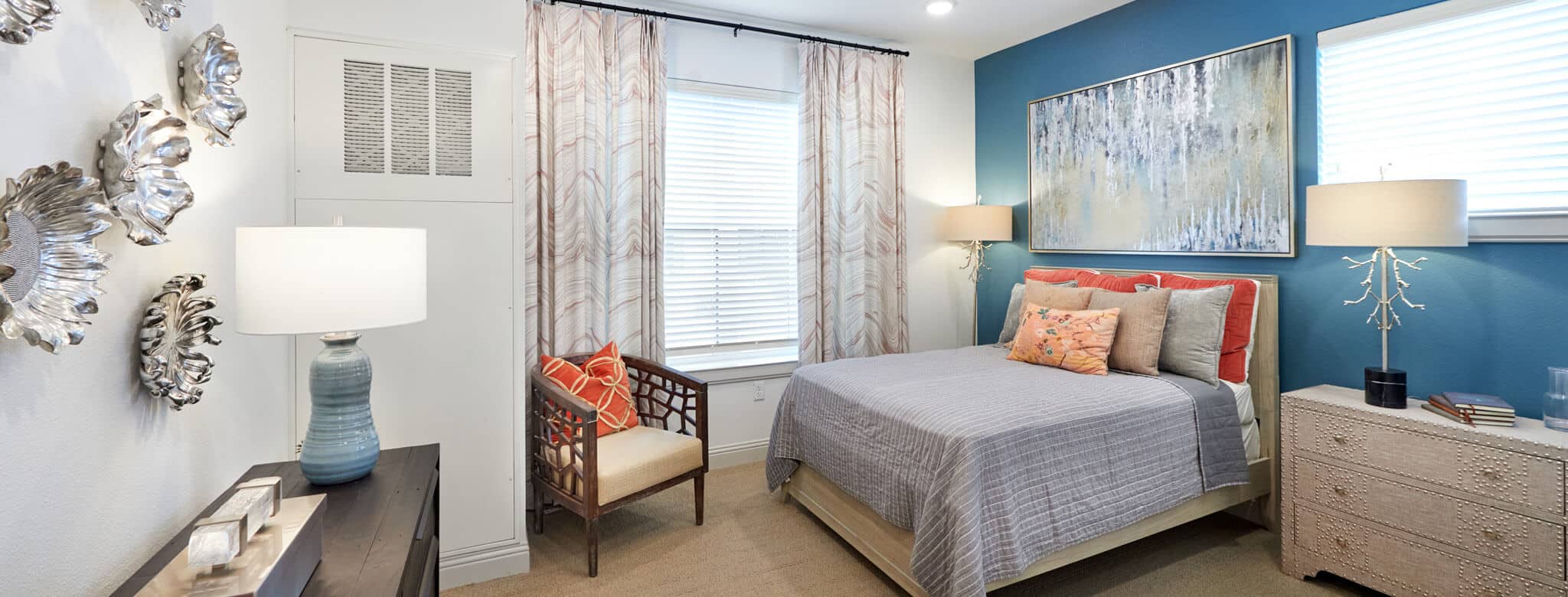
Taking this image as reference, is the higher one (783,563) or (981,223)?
(981,223)

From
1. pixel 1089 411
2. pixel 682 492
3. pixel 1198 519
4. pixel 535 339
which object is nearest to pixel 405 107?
pixel 535 339

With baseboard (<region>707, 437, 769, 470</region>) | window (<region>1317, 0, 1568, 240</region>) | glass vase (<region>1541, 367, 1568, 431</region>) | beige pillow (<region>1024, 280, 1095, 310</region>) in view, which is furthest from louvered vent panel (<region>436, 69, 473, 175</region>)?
glass vase (<region>1541, 367, 1568, 431</region>)

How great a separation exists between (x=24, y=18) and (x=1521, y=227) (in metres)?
3.82

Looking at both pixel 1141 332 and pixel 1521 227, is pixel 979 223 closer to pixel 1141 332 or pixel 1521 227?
pixel 1141 332

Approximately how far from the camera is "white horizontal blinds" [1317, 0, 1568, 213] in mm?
2242

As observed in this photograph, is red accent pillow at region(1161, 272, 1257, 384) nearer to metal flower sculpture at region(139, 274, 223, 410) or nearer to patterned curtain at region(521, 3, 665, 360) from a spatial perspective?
patterned curtain at region(521, 3, 665, 360)

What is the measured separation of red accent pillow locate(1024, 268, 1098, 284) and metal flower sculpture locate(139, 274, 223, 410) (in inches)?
136

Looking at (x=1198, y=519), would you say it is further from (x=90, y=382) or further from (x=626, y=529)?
(x=90, y=382)

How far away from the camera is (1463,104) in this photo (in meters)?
2.42

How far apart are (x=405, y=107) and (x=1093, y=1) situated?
341 cm

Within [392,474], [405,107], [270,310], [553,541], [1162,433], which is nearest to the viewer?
[270,310]

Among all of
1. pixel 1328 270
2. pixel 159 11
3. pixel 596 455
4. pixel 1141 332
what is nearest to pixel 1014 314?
pixel 1141 332

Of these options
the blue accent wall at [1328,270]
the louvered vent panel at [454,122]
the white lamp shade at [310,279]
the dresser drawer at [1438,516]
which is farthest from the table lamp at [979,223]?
the white lamp shade at [310,279]

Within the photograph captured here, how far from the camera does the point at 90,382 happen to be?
1031 mm
